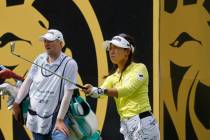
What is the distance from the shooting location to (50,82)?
586 cm

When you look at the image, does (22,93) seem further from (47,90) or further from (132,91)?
(132,91)

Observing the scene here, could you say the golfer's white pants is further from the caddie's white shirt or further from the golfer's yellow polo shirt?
the caddie's white shirt

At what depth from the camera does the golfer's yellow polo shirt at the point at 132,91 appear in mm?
5074

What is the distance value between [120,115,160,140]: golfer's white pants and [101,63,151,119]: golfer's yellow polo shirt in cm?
6

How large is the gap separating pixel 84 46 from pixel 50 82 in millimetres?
1708

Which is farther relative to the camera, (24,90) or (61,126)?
(24,90)

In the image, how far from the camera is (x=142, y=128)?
5.10 metres

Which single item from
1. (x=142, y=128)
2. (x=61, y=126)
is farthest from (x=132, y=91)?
(x=61, y=126)

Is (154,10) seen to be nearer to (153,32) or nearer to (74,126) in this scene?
(153,32)

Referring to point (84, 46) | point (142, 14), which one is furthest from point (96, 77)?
point (142, 14)

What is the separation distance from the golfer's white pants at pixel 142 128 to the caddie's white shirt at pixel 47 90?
83cm

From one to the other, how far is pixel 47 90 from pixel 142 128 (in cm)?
112

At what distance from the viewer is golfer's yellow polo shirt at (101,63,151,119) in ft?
16.6

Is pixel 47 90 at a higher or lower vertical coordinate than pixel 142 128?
higher
